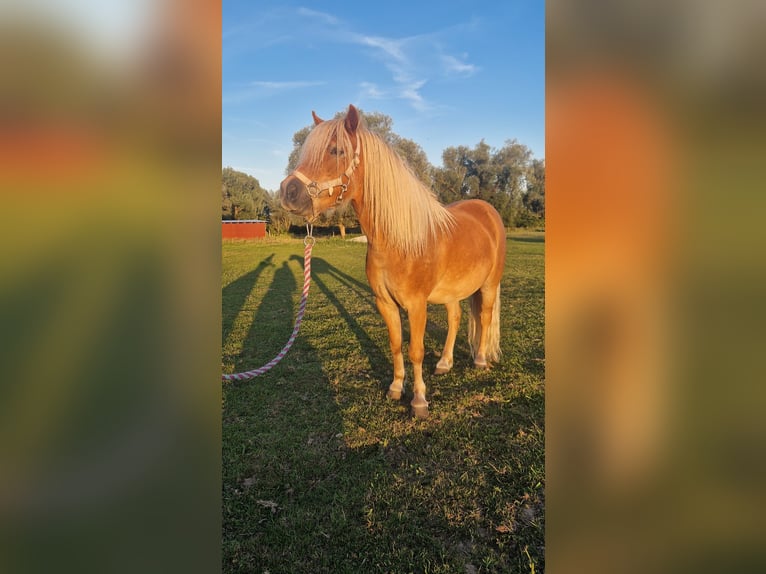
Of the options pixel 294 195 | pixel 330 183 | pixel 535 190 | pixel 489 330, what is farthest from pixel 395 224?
pixel 535 190

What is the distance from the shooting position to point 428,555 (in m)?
2.16

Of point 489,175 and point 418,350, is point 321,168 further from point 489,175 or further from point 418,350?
point 489,175

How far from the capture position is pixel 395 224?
134 inches

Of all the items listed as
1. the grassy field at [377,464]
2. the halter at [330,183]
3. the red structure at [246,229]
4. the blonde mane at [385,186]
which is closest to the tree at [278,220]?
the red structure at [246,229]

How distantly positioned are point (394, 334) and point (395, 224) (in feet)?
3.80

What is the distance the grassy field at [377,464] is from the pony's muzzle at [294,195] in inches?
79.1

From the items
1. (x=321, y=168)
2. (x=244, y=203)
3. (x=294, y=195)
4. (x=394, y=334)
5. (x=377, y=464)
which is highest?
(x=244, y=203)

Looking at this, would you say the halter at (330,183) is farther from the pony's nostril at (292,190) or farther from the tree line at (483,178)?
the tree line at (483,178)

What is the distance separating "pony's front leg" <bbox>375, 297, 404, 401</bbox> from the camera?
3.88 m
